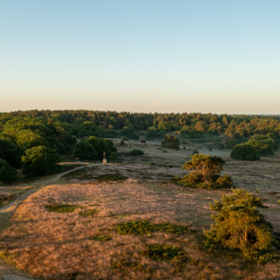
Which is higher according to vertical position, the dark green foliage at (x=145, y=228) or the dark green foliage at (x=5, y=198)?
the dark green foliage at (x=145, y=228)

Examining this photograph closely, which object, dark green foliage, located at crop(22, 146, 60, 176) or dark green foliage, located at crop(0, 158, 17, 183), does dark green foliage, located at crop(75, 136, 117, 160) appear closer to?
dark green foliage, located at crop(22, 146, 60, 176)

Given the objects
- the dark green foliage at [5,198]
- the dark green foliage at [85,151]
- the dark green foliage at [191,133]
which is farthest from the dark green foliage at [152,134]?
the dark green foliage at [5,198]

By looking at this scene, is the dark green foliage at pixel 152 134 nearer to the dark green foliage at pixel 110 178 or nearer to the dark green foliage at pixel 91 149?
the dark green foliage at pixel 91 149

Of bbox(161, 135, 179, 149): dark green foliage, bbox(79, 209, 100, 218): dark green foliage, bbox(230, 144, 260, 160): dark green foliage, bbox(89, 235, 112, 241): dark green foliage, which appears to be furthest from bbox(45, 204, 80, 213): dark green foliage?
bbox(161, 135, 179, 149): dark green foliage

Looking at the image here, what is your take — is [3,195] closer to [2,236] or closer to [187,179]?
[2,236]

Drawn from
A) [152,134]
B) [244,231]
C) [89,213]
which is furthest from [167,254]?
[152,134]

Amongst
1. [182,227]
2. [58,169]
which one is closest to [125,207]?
[182,227]

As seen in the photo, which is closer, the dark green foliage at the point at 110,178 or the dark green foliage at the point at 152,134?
the dark green foliage at the point at 110,178
